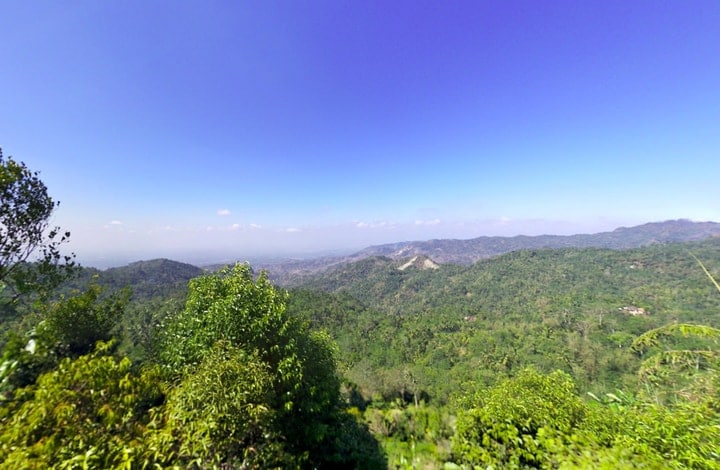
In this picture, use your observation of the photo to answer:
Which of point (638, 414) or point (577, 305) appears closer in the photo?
point (638, 414)

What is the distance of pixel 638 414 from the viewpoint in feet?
22.4

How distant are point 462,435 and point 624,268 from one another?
201 metres

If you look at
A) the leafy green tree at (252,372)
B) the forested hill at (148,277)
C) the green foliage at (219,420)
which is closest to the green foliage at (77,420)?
the green foliage at (219,420)

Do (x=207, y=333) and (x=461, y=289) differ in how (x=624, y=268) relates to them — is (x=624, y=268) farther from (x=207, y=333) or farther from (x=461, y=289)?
(x=207, y=333)

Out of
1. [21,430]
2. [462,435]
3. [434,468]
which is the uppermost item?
[21,430]

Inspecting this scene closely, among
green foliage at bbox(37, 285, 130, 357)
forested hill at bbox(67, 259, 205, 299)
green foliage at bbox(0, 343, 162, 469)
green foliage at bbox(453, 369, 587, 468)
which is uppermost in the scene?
green foliage at bbox(0, 343, 162, 469)

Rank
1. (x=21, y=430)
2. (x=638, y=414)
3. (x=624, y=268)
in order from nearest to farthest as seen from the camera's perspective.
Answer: (x=21, y=430), (x=638, y=414), (x=624, y=268)

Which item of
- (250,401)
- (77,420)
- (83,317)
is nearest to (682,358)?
(250,401)

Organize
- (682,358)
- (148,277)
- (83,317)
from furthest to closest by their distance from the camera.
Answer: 1. (148,277)
2. (83,317)
3. (682,358)

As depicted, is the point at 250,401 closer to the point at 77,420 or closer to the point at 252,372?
the point at 252,372

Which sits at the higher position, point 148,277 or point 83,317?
point 83,317

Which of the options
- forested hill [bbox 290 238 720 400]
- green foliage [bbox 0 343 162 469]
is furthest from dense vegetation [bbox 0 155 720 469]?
forested hill [bbox 290 238 720 400]

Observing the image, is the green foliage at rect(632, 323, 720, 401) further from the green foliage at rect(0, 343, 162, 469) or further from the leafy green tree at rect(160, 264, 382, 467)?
the green foliage at rect(0, 343, 162, 469)

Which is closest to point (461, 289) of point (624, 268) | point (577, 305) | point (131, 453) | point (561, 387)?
point (577, 305)
